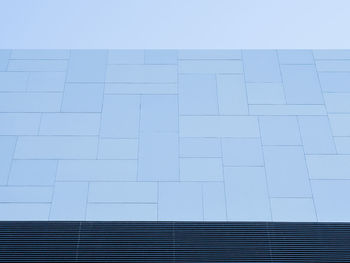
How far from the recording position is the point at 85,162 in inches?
204

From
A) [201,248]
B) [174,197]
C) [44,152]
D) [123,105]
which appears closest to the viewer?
[201,248]

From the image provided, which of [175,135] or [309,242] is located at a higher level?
[175,135]

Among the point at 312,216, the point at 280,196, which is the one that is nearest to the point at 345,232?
the point at 312,216

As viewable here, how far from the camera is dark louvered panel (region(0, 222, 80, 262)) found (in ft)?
14.8

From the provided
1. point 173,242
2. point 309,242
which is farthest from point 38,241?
point 309,242

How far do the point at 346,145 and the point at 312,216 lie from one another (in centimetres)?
103

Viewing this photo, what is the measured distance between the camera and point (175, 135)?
538cm

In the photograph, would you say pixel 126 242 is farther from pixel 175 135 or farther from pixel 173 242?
pixel 175 135

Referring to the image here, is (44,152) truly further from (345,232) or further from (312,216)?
(345,232)

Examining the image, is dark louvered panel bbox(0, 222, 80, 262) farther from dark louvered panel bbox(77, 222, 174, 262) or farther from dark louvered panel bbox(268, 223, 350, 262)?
dark louvered panel bbox(268, 223, 350, 262)

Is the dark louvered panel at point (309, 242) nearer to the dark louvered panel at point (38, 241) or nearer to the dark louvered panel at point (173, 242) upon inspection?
the dark louvered panel at point (173, 242)

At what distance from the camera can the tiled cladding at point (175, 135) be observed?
4.89 meters

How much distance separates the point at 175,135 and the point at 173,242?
1.31 meters

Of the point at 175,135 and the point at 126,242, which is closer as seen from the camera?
the point at 126,242
